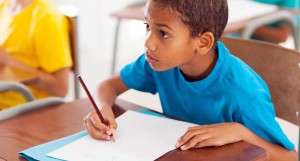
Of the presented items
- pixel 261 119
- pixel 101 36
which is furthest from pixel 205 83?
pixel 101 36

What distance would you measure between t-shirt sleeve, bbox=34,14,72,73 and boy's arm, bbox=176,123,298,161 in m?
0.90

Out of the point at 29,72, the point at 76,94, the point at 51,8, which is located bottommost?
the point at 76,94

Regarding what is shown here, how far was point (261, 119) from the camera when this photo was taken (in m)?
1.23

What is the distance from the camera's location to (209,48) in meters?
1.26

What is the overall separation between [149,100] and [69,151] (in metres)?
2.19

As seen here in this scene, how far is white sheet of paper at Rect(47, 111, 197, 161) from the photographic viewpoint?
3.58 feet

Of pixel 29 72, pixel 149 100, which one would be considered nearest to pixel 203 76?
pixel 29 72

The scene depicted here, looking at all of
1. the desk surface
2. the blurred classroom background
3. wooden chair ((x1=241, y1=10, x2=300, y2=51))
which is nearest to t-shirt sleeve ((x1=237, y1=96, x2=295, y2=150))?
the desk surface

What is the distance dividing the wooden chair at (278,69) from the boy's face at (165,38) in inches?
15.1

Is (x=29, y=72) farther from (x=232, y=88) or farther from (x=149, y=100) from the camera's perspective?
(x=149, y=100)

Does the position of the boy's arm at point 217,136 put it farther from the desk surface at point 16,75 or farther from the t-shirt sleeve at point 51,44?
the t-shirt sleeve at point 51,44

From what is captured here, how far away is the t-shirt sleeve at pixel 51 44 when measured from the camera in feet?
6.21

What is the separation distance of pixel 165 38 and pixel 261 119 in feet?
0.98

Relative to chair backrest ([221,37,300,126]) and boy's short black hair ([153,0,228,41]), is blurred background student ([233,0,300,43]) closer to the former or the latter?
chair backrest ([221,37,300,126])
